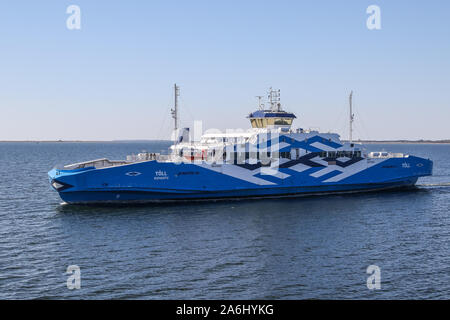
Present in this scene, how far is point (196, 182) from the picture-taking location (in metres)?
39.0

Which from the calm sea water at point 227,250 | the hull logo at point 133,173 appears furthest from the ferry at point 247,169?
the calm sea water at point 227,250

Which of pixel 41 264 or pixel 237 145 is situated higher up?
pixel 237 145

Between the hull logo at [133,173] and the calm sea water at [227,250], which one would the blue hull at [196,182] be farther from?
the calm sea water at [227,250]

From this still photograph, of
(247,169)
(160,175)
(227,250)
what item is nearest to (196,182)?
(160,175)

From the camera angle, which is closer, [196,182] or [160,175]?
[160,175]

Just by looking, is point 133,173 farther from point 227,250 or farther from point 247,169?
point 227,250

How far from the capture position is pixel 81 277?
1964 cm

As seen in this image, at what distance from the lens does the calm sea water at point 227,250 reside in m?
18.5

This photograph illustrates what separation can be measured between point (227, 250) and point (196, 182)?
1571 cm
